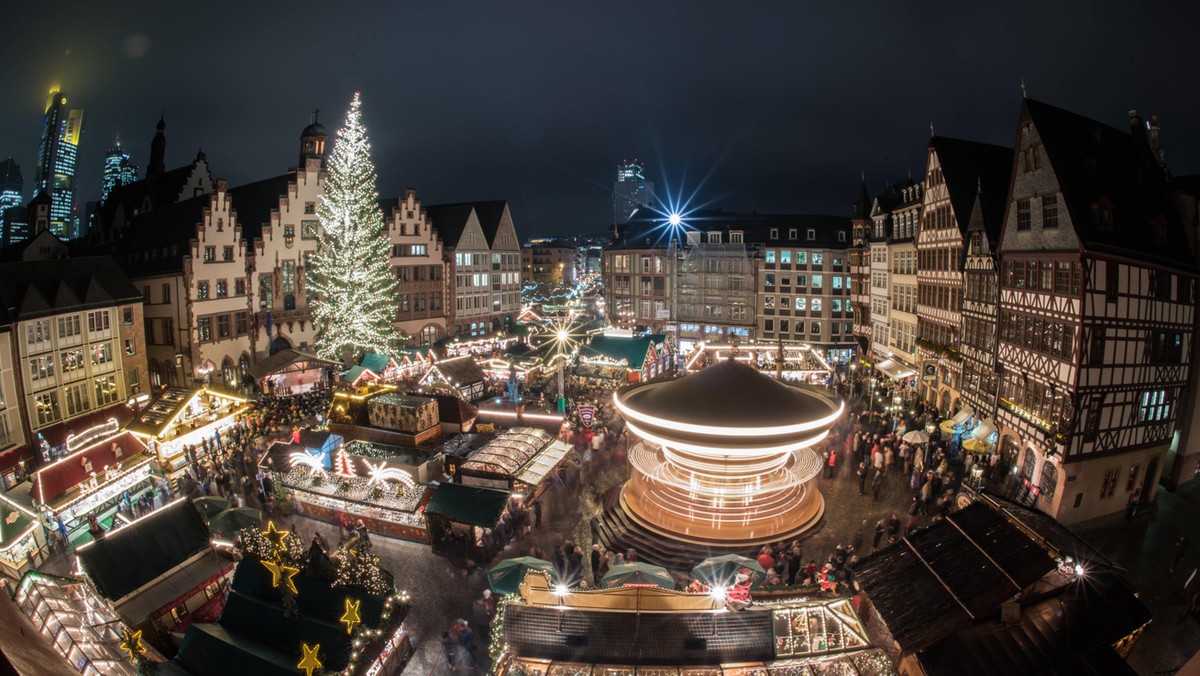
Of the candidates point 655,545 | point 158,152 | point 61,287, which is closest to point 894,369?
point 655,545

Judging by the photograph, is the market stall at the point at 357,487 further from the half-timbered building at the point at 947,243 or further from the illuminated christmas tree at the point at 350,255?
the half-timbered building at the point at 947,243

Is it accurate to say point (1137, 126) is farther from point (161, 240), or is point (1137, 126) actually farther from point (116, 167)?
point (116, 167)

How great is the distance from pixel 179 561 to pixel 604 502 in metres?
11.2

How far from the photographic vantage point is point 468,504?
16766 millimetres

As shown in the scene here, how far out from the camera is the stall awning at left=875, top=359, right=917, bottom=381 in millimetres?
32469

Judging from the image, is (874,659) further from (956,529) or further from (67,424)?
(67,424)

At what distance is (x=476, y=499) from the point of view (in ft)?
55.3

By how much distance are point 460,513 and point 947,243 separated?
24.7 meters

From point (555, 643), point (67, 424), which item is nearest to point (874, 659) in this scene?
point (555, 643)

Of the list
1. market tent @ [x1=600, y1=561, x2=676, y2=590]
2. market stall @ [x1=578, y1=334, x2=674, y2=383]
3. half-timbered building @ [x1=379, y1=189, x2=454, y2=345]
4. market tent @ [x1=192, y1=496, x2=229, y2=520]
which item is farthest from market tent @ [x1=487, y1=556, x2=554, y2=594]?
half-timbered building @ [x1=379, y1=189, x2=454, y2=345]

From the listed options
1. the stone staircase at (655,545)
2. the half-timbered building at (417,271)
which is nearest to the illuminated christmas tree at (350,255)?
the half-timbered building at (417,271)

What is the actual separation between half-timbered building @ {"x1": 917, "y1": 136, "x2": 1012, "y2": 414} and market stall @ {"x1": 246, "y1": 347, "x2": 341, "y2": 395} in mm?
31631

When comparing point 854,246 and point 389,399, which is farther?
point 854,246

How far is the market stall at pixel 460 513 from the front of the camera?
16.5m
